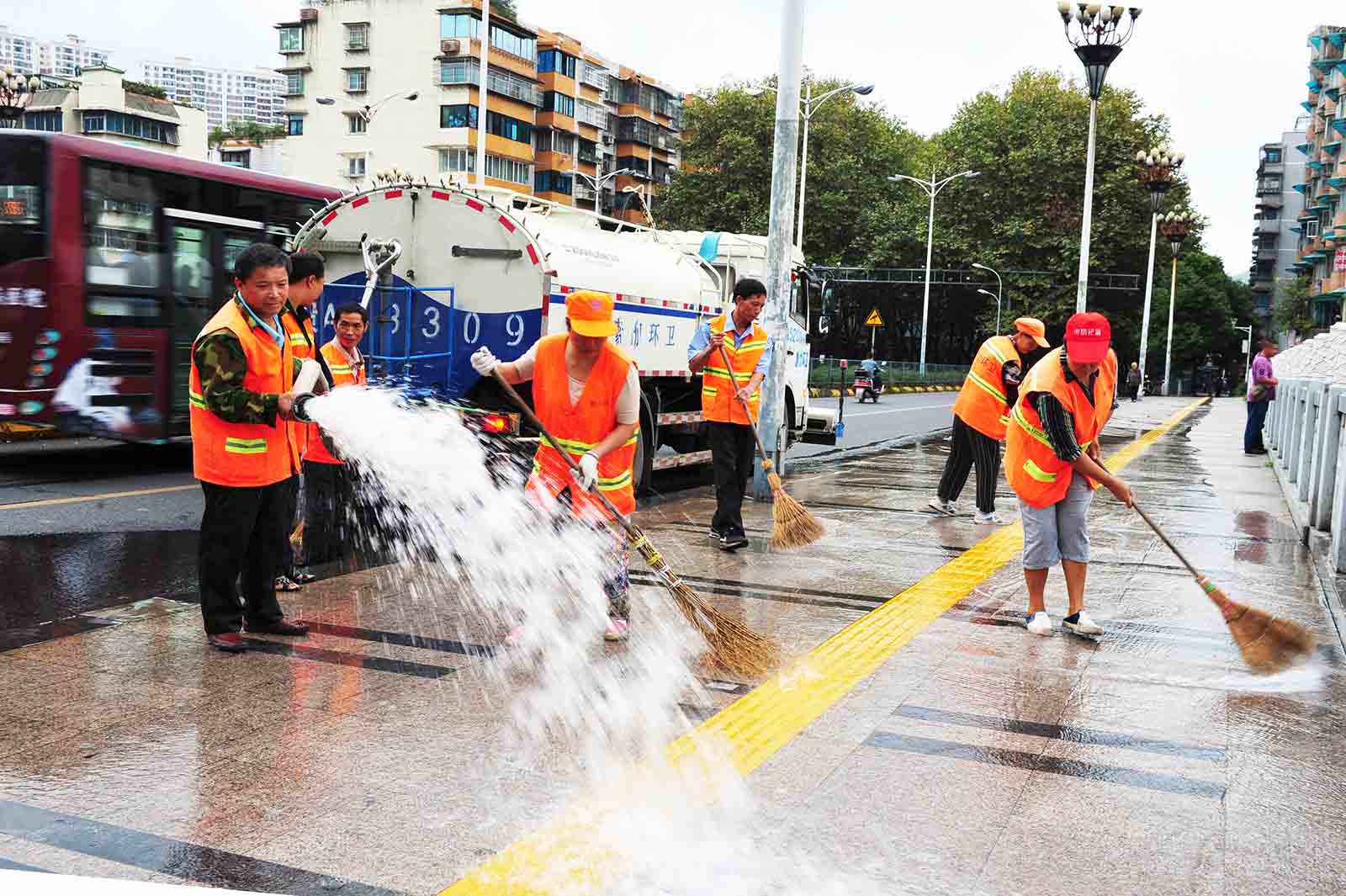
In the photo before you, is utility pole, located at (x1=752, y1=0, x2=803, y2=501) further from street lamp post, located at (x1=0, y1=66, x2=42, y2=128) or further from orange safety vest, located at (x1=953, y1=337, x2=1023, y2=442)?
street lamp post, located at (x1=0, y1=66, x2=42, y2=128)

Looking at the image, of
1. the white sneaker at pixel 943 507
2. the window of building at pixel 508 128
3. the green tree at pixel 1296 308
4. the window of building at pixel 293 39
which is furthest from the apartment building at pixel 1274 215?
the white sneaker at pixel 943 507

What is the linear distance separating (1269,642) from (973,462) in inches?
198

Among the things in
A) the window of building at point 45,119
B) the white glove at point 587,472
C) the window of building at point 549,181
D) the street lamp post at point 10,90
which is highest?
the window of building at point 45,119

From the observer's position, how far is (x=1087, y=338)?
6.07 meters

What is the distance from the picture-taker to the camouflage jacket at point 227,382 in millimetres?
5316

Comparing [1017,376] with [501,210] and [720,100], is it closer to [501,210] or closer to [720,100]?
[501,210]

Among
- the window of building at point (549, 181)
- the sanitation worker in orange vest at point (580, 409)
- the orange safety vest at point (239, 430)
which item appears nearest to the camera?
the orange safety vest at point (239, 430)

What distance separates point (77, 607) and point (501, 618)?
213 centimetres

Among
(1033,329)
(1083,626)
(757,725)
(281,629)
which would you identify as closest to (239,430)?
(281,629)

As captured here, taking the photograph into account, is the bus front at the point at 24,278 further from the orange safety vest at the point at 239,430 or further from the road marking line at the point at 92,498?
the orange safety vest at the point at 239,430

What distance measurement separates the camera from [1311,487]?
10625 millimetres

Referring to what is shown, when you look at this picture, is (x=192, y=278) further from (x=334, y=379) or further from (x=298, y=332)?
(x=298, y=332)

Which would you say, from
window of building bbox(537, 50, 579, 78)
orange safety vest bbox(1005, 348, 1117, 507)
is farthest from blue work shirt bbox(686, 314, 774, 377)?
window of building bbox(537, 50, 579, 78)

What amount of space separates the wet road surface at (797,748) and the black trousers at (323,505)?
409 mm
